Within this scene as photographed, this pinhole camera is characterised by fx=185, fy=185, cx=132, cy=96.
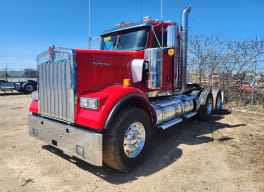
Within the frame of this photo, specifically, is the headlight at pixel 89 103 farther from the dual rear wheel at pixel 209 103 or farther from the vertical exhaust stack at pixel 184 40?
the dual rear wheel at pixel 209 103

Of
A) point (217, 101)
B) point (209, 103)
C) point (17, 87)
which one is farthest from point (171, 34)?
point (17, 87)

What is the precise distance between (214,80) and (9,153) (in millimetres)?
9671

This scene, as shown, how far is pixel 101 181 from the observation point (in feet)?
9.66

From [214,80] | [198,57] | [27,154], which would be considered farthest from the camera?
[198,57]

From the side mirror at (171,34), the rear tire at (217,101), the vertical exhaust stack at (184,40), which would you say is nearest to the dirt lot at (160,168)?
the vertical exhaust stack at (184,40)

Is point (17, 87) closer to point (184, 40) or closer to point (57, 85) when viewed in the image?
point (57, 85)

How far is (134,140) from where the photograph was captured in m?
3.29

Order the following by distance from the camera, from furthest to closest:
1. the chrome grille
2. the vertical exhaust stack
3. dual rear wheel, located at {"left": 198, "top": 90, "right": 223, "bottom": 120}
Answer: dual rear wheel, located at {"left": 198, "top": 90, "right": 223, "bottom": 120}
the vertical exhaust stack
the chrome grille

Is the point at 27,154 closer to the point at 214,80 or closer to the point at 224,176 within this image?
the point at 224,176

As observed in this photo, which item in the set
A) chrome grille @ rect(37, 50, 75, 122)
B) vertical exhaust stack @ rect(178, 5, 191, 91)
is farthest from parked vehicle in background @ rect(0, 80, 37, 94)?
vertical exhaust stack @ rect(178, 5, 191, 91)

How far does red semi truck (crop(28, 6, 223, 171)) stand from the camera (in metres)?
2.84

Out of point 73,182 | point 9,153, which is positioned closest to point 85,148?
point 73,182

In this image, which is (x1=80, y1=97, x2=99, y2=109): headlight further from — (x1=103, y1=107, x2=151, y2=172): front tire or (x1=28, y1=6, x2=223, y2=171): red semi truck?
(x1=103, y1=107, x2=151, y2=172): front tire

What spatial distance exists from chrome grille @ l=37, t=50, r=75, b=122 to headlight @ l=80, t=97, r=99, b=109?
0.21 metres
